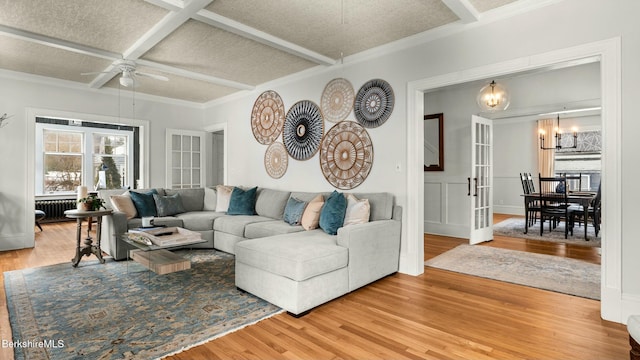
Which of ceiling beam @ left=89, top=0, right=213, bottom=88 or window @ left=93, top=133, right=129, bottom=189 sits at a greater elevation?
ceiling beam @ left=89, top=0, right=213, bottom=88

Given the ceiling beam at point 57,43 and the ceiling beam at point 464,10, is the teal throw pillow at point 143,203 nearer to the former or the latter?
the ceiling beam at point 57,43

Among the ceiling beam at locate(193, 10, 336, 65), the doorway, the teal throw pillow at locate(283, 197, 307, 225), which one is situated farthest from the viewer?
the doorway

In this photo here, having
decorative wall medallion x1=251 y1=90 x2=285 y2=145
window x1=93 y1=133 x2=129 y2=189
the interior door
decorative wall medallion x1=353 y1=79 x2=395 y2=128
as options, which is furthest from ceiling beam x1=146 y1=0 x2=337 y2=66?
window x1=93 y1=133 x2=129 y2=189

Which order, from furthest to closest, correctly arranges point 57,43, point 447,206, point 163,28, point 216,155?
point 216,155 < point 447,206 < point 57,43 < point 163,28

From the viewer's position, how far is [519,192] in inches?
335

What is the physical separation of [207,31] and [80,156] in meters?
6.73

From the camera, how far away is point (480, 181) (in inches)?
210

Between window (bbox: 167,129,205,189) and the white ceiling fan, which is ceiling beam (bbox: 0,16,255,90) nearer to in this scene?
the white ceiling fan

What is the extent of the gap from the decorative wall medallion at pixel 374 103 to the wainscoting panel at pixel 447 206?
102 inches

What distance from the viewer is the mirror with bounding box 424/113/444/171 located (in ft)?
19.6

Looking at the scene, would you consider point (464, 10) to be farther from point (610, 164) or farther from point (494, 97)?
point (494, 97)


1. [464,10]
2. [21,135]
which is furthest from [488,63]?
[21,135]

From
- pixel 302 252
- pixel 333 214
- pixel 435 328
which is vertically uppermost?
pixel 333 214

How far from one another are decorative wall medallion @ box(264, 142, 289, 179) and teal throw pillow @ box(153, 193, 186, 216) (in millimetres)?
1479
